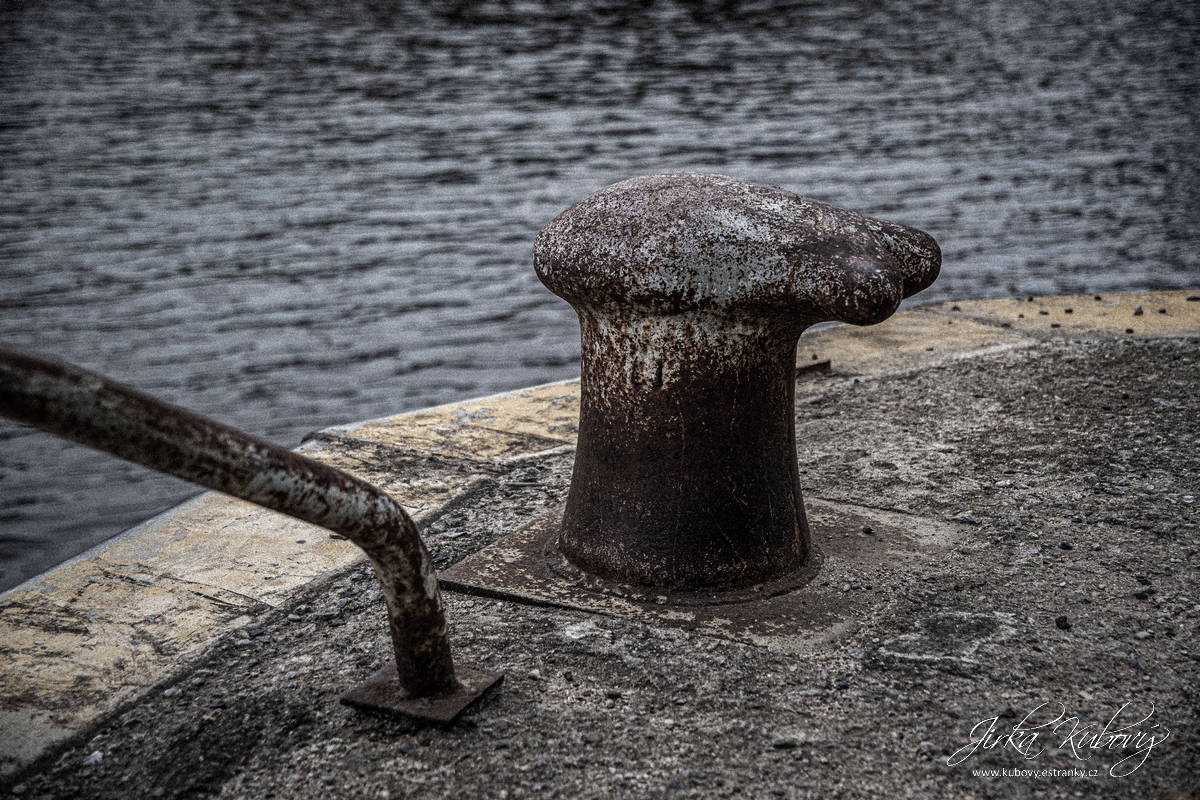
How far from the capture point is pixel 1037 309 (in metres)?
5.38

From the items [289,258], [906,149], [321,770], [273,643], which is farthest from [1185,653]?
[906,149]

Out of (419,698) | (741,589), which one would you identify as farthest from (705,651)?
(419,698)

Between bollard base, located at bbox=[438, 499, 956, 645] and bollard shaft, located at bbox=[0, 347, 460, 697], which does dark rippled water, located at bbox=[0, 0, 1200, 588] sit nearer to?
bollard base, located at bbox=[438, 499, 956, 645]

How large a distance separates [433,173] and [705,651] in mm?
10289

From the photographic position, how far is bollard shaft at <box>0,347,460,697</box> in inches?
55.2

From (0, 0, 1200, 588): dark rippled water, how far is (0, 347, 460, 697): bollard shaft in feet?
8.99

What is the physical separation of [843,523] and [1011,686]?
88 centimetres

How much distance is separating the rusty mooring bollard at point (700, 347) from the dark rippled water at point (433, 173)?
9.07 feet

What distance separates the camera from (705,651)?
91.0 inches

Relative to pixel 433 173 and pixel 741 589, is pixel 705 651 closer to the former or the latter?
pixel 741 589

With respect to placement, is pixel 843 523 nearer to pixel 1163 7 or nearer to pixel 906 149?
pixel 906 149

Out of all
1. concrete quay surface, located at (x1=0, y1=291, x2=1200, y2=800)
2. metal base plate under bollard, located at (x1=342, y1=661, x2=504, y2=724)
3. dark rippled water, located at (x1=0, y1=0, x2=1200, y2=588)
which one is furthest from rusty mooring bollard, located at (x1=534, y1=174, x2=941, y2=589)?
dark rippled water, located at (x1=0, y1=0, x2=1200, y2=588)

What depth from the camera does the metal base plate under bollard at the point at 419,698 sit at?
6.75ft

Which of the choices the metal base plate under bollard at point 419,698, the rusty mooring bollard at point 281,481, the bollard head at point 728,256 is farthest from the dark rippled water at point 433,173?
the bollard head at point 728,256
